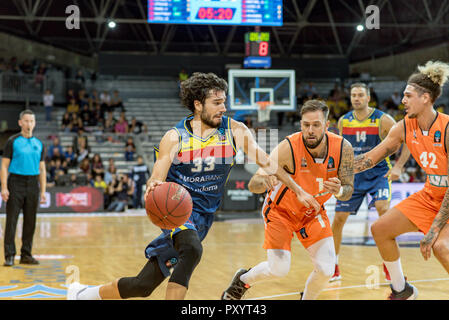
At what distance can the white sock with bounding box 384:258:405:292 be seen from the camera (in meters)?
5.00

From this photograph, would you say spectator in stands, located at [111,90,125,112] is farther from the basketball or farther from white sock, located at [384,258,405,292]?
the basketball

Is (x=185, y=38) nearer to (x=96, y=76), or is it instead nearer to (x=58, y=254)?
(x=96, y=76)

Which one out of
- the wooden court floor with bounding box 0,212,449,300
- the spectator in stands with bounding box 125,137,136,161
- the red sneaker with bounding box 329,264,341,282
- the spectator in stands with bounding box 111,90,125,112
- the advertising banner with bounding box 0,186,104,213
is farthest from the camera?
the spectator in stands with bounding box 111,90,125,112

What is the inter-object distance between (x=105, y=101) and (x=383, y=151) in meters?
17.9

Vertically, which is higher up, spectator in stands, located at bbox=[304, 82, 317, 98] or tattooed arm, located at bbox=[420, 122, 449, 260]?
spectator in stands, located at bbox=[304, 82, 317, 98]

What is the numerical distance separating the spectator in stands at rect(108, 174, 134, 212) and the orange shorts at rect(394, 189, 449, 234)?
40.3 ft

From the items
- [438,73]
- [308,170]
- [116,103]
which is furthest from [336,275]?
[116,103]

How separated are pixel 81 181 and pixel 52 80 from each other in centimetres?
719

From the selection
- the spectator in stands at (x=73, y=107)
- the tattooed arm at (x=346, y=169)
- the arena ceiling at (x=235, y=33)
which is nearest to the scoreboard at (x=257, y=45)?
the arena ceiling at (x=235, y=33)

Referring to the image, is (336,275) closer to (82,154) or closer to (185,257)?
(185,257)

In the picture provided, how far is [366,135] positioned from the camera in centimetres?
717

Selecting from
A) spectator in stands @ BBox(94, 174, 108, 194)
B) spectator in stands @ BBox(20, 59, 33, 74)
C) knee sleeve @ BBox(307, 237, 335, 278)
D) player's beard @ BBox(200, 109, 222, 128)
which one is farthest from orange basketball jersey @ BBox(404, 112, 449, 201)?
spectator in stands @ BBox(20, 59, 33, 74)

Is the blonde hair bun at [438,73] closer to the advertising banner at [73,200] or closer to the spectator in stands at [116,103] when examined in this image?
the advertising banner at [73,200]

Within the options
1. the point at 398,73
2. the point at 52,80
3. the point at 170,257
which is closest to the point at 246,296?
the point at 170,257
